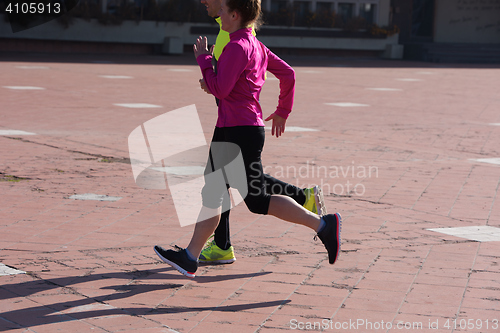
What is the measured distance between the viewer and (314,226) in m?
3.96

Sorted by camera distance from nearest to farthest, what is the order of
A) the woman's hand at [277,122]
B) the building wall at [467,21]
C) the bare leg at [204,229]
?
the bare leg at [204,229] → the woman's hand at [277,122] → the building wall at [467,21]

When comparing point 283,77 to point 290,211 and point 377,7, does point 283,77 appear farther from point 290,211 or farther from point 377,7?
point 377,7

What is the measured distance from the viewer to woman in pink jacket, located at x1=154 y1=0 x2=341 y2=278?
12.0 ft

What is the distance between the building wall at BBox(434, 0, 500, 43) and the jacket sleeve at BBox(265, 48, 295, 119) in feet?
124

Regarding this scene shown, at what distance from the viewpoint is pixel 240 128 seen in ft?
12.4

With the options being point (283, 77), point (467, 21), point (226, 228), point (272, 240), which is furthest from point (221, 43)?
point (467, 21)

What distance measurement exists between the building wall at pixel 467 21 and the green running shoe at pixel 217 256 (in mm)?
38024

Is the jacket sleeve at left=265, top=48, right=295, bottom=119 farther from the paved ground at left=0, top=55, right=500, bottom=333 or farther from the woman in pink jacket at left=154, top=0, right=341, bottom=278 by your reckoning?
the paved ground at left=0, top=55, right=500, bottom=333

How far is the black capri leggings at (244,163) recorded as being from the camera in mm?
3775

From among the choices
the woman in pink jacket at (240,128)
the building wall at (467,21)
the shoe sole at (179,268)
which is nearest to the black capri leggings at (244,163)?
the woman in pink jacket at (240,128)

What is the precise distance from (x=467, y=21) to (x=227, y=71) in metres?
39.3

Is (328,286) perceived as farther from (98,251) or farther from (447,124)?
(447,124)

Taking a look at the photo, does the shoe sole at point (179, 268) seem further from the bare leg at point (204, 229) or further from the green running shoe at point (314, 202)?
the green running shoe at point (314, 202)

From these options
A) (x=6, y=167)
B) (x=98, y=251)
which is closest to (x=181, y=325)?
(x=98, y=251)
